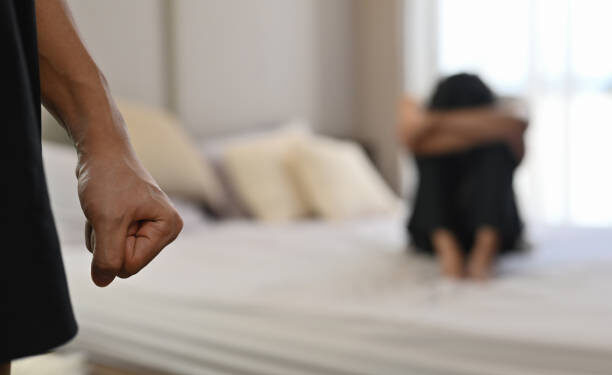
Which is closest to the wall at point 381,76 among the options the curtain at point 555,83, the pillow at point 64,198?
the curtain at point 555,83

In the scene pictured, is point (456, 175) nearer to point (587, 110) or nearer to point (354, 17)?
point (587, 110)

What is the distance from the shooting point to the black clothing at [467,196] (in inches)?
62.4

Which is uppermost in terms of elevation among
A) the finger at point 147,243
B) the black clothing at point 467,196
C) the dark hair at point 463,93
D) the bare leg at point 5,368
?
the finger at point 147,243

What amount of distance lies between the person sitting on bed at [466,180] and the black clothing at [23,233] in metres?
1.19

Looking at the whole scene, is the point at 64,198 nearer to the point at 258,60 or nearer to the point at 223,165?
the point at 223,165

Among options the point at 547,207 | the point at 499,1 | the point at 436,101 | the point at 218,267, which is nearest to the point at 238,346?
the point at 218,267

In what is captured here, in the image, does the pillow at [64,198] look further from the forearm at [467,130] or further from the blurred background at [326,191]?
the forearm at [467,130]

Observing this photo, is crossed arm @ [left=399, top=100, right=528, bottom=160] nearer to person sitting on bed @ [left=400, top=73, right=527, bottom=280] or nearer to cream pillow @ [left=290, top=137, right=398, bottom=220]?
person sitting on bed @ [left=400, top=73, right=527, bottom=280]

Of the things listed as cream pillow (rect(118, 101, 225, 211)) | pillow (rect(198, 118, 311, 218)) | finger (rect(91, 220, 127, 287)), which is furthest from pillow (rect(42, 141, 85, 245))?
finger (rect(91, 220, 127, 287))

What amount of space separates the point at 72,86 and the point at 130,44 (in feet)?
6.90

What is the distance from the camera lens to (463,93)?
1.83 metres

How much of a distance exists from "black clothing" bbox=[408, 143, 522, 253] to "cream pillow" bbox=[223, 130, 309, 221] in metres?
0.83

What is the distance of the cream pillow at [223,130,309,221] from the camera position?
2.47 metres

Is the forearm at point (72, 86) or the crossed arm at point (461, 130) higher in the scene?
the forearm at point (72, 86)
